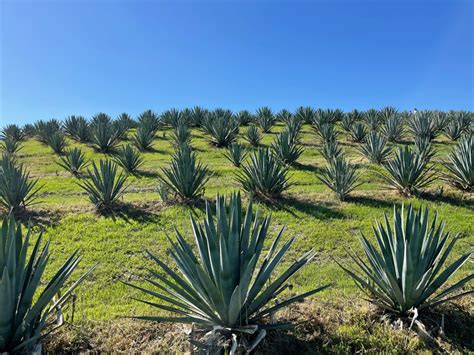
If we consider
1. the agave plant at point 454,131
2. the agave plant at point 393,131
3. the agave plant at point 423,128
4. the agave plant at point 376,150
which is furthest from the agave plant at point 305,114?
the agave plant at point 376,150

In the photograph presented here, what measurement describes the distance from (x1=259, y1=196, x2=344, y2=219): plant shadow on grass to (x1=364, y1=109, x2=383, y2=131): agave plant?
36.0 ft

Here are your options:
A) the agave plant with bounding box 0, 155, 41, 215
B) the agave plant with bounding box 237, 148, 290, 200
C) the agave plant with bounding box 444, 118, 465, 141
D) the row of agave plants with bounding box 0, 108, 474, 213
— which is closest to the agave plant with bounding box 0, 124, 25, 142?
the row of agave plants with bounding box 0, 108, 474, 213

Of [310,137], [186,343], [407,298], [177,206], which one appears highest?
[310,137]

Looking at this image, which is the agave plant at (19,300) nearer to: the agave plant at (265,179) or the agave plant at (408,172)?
the agave plant at (265,179)

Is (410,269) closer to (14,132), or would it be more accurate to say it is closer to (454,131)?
(454,131)

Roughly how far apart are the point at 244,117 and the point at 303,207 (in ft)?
48.7

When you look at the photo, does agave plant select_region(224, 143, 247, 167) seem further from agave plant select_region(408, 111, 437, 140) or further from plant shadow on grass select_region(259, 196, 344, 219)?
agave plant select_region(408, 111, 437, 140)

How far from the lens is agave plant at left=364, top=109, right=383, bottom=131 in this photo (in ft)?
60.0

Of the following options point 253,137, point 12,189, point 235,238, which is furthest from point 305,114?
point 235,238

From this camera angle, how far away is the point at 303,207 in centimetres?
821

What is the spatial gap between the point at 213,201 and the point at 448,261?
16.3ft

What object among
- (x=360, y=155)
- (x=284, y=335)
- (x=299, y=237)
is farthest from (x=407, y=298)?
(x=360, y=155)

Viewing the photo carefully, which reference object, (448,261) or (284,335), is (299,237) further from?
(284,335)

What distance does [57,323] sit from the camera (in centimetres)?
336
